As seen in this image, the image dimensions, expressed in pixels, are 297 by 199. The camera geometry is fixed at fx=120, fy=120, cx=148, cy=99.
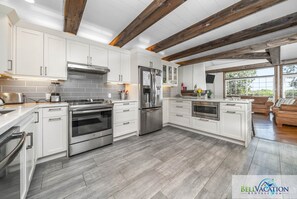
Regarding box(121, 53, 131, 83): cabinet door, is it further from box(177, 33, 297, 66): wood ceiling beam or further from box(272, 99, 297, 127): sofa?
box(272, 99, 297, 127): sofa

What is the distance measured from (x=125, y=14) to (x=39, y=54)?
5.35 ft

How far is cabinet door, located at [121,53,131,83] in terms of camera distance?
3.16m

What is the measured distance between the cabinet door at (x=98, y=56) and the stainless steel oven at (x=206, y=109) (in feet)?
8.53

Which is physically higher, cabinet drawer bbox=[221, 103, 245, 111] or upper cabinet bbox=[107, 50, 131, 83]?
upper cabinet bbox=[107, 50, 131, 83]

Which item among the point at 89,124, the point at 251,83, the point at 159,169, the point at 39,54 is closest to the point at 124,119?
the point at 89,124

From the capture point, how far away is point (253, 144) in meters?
2.57

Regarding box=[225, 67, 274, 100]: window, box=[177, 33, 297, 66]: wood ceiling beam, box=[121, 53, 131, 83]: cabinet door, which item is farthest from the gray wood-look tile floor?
box=[225, 67, 274, 100]: window

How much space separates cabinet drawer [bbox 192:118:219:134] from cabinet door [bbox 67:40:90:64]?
3.12 meters

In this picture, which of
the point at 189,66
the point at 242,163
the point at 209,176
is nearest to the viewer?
the point at 209,176

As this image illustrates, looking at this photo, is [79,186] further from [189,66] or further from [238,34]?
[189,66]

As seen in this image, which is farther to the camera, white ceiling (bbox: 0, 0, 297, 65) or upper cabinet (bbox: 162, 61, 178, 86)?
upper cabinet (bbox: 162, 61, 178, 86)

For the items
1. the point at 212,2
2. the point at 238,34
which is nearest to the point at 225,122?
the point at 238,34

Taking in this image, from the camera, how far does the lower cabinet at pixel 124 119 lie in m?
2.79

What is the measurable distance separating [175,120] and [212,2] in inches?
119
